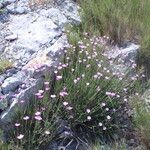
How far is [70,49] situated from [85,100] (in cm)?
65

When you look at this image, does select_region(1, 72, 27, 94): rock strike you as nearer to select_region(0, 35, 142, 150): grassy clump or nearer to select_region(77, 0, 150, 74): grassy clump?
select_region(0, 35, 142, 150): grassy clump

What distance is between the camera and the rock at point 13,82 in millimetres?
3738

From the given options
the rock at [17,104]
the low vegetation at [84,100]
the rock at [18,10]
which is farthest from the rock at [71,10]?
the rock at [17,104]

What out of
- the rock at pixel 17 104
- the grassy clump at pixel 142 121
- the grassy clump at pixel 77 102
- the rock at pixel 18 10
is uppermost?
the rock at pixel 18 10

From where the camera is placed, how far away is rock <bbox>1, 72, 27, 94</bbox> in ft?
12.3

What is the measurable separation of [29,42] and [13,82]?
68cm

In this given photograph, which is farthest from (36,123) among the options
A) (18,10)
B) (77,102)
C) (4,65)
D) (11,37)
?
(18,10)

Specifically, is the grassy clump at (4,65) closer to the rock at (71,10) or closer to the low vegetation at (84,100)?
the low vegetation at (84,100)

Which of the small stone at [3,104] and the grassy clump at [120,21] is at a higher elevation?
the small stone at [3,104]

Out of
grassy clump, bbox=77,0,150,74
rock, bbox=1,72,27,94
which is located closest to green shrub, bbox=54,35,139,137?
rock, bbox=1,72,27,94

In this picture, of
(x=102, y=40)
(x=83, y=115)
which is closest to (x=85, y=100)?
(x=83, y=115)

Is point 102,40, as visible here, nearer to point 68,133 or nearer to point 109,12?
point 109,12

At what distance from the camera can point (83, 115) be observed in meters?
3.68

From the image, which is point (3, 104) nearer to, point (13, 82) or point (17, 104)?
point (17, 104)
